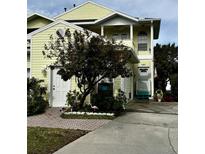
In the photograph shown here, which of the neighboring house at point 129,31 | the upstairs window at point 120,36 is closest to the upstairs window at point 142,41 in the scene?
the neighboring house at point 129,31

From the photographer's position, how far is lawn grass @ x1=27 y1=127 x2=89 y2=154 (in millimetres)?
6082

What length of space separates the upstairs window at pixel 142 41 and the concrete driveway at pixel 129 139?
11.6 metres

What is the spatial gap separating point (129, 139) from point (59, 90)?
7716 mm

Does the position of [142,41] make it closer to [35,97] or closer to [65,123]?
[35,97]

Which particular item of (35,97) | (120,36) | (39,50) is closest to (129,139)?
(35,97)

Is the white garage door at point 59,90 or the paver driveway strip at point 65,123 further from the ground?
the white garage door at point 59,90

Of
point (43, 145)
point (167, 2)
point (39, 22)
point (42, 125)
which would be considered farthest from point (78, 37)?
point (39, 22)

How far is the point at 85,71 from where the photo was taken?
11086 mm

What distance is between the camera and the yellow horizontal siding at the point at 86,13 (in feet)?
76.8

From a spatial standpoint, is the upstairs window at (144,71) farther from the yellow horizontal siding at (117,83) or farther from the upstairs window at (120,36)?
the yellow horizontal siding at (117,83)

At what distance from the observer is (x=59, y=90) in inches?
557
